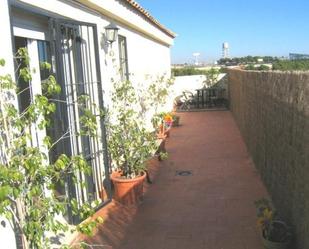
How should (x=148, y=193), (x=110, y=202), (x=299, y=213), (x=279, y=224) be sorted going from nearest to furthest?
(x=299, y=213) < (x=279, y=224) < (x=110, y=202) < (x=148, y=193)

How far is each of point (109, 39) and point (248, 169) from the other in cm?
382

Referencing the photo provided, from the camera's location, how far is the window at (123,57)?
8.95m

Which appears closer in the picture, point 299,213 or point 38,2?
point 299,213

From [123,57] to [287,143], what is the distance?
5206 millimetres

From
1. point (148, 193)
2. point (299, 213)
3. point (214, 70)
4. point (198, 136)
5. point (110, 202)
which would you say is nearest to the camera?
point (299, 213)

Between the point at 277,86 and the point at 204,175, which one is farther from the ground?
the point at 277,86

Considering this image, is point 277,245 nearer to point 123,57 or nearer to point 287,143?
point 287,143

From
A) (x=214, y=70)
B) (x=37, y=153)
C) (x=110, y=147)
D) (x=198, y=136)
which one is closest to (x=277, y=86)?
(x=110, y=147)

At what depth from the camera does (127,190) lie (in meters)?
6.46

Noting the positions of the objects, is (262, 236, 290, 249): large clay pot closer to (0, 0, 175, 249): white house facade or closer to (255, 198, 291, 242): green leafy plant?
(255, 198, 291, 242): green leafy plant

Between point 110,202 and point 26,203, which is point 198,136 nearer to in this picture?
point 110,202

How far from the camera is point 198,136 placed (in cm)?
1272

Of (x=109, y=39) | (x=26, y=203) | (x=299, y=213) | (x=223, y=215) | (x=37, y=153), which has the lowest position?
(x=223, y=215)

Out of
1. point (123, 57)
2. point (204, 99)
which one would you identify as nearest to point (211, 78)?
point (204, 99)
